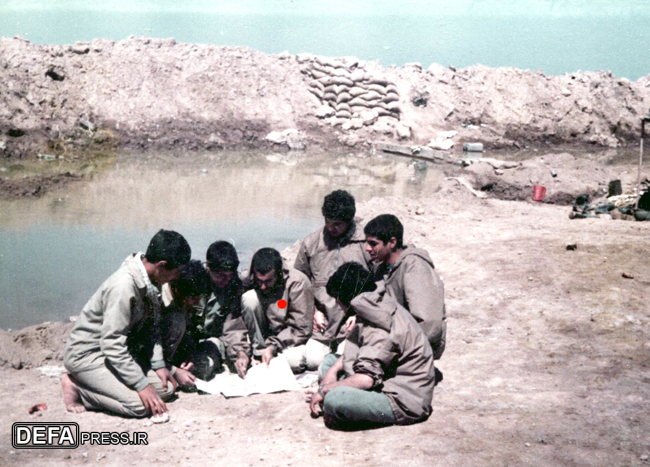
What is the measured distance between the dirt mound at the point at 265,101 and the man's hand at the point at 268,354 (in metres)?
13.6

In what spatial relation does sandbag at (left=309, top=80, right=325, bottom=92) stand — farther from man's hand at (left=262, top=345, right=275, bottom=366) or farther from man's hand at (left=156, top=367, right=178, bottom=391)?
man's hand at (left=156, top=367, right=178, bottom=391)

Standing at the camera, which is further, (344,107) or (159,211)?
(344,107)

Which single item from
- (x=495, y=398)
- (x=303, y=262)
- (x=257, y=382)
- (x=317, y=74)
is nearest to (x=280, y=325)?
(x=257, y=382)

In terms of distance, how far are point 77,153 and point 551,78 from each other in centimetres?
1875

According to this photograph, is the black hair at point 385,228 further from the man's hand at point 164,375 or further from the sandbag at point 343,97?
the sandbag at point 343,97

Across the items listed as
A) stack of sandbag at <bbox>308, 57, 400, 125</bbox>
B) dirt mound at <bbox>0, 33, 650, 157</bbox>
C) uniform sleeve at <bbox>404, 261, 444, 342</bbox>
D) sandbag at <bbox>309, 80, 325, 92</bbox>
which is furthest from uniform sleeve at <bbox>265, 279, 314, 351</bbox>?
sandbag at <bbox>309, 80, 325, 92</bbox>

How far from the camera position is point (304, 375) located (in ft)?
15.5

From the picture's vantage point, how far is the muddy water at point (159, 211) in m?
7.48

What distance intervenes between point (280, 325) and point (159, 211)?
266 inches

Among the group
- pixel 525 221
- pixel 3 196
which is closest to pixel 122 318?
pixel 525 221

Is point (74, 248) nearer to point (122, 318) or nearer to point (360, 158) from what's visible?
point (122, 318)

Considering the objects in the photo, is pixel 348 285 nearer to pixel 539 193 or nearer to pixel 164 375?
pixel 164 375

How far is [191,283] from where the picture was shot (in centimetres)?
422

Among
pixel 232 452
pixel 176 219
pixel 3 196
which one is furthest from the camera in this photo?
pixel 3 196
